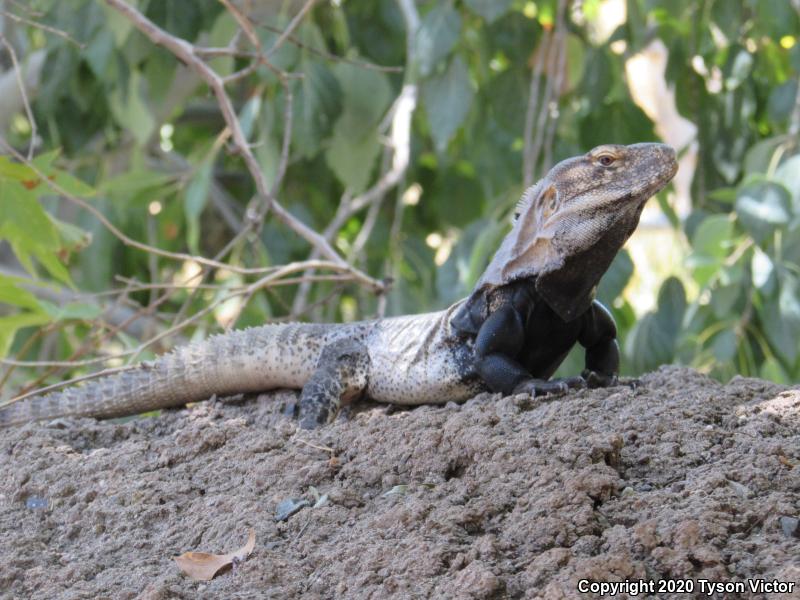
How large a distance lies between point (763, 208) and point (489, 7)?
6.11 ft

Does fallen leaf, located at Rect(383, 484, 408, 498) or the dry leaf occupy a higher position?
fallen leaf, located at Rect(383, 484, 408, 498)

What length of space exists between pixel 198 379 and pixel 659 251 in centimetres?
1268

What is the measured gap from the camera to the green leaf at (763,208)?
5992mm

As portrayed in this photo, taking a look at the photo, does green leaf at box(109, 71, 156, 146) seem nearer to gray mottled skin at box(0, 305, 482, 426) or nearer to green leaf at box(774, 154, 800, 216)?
gray mottled skin at box(0, 305, 482, 426)

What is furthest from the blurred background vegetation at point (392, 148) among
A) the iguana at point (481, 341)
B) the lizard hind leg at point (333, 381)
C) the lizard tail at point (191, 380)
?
the lizard hind leg at point (333, 381)

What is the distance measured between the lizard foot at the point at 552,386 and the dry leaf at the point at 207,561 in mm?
1145

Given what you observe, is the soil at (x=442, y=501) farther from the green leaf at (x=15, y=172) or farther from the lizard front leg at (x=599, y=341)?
the green leaf at (x=15, y=172)

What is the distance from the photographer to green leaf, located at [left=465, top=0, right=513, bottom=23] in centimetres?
636

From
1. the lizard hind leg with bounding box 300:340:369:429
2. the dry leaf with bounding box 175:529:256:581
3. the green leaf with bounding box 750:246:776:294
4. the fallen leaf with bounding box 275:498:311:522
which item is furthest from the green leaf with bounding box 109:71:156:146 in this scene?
the dry leaf with bounding box 175:529:256:581

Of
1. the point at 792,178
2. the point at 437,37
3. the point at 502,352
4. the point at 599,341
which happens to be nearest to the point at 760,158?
the point at 792,178

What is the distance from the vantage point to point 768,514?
105 inches

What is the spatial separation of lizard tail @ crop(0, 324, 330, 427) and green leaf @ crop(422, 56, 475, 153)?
2655mm

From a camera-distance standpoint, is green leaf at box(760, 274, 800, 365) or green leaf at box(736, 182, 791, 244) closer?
green leaf at box(736, 182, 791, 244)

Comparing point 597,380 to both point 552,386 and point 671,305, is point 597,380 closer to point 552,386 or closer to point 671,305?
point 552,386
